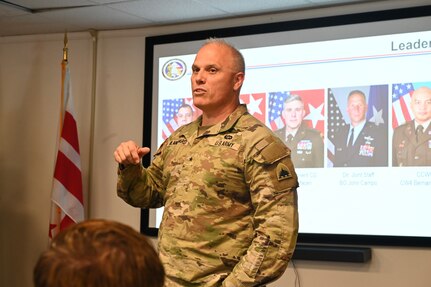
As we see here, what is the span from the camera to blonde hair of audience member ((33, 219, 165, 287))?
3.24 feet

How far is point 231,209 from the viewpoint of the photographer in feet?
7.47

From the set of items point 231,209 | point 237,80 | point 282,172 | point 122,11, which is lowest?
point 231,209

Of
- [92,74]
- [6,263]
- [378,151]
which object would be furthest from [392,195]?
[6,263]

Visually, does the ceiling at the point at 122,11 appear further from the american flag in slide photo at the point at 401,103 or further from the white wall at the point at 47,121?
the american flag in slide photo at the point at 401,103

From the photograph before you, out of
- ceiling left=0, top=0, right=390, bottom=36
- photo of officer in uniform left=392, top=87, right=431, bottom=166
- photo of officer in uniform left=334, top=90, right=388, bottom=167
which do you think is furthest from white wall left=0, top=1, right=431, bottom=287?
photo of officer in uniform left=392, top=87, right=431, bottom=166

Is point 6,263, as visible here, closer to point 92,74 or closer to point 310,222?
point 92,74

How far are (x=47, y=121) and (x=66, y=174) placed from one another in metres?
0.68

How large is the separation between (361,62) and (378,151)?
1.79 ft

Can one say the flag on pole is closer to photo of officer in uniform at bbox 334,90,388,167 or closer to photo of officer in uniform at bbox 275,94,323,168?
photo of officer in uniform at bbox 275,94,323,168

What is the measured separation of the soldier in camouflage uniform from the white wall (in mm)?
2482

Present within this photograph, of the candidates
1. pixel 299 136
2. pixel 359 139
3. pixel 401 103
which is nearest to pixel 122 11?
pixel 299 136

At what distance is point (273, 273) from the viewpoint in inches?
86.7

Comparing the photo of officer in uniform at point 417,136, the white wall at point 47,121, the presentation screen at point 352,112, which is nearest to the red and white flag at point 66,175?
the white wall at point 47,121

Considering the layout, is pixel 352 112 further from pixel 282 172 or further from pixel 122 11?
pixel 282 172
